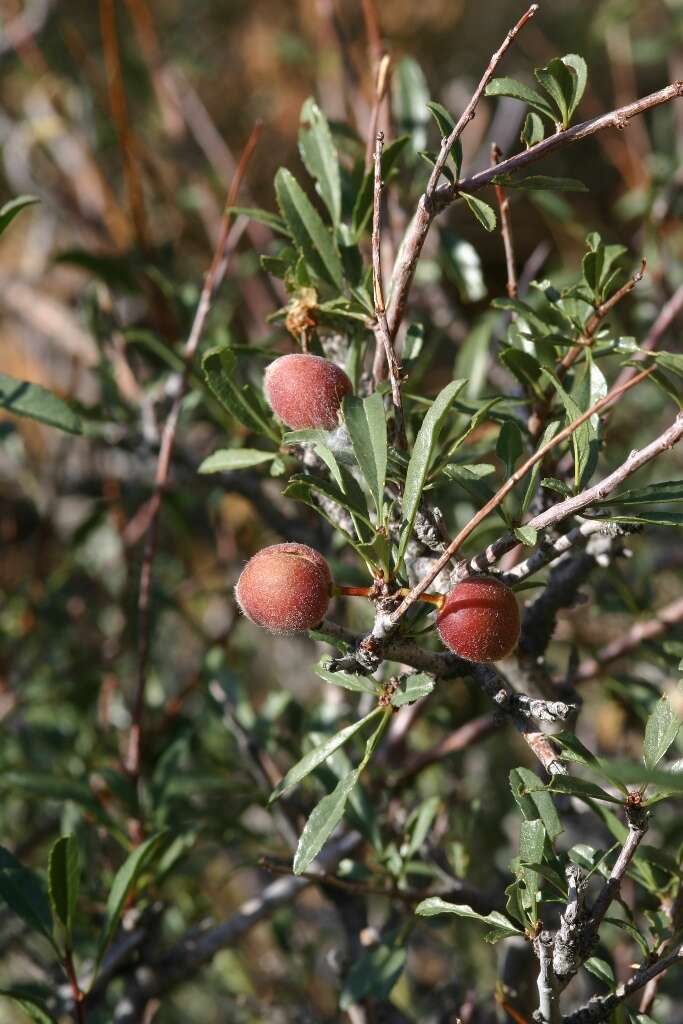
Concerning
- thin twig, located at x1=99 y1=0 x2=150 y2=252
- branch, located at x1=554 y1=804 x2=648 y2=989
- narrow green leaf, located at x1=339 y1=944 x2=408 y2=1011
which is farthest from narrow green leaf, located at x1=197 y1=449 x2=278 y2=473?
thin twig, located at x1=99 y1=0 x2=150 y2=252

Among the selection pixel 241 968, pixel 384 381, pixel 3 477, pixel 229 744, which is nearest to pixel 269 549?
pixel 384 381

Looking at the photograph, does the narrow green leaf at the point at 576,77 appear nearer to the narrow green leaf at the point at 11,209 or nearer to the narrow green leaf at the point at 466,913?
the narrow green leaf at the point at 11,209

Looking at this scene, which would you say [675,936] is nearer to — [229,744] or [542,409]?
[542,409]

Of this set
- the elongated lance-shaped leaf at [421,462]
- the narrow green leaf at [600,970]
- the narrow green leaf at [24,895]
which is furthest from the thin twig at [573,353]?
the narrow green leaf at [24,895]

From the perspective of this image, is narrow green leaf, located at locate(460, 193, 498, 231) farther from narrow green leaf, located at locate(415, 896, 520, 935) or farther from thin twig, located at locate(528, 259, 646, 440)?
narrow green leaf, located at locate(415, 896, 520, 935)

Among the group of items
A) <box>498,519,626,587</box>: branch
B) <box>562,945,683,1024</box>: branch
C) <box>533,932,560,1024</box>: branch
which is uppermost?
<box>498,519,626,587</box>: branch

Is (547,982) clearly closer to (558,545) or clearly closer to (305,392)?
(558,545)
